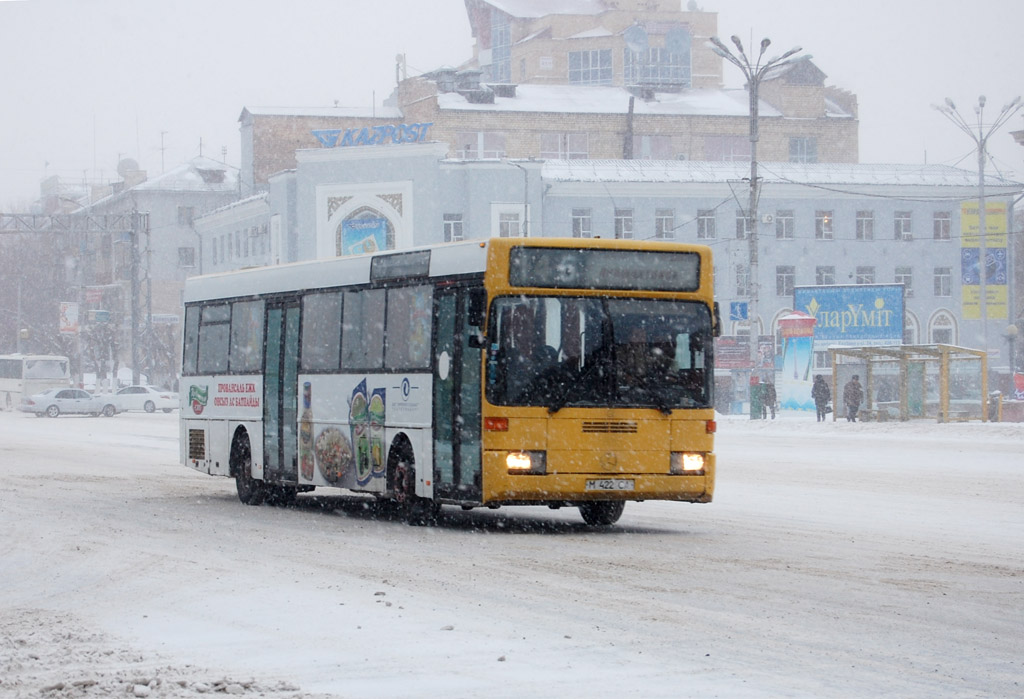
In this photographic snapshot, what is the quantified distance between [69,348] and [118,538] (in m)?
96.2

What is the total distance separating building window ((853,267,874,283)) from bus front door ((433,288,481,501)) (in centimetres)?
6361

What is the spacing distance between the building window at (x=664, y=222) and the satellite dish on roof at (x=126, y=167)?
6261 cm

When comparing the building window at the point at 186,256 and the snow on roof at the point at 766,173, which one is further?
the building window at the point at 186,256

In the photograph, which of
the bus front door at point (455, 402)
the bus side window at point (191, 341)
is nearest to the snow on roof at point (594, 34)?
the bus side window at point (191, 341)

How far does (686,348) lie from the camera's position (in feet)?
53.8

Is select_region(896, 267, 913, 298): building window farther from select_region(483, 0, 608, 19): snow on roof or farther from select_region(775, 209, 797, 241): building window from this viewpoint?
select_region(483, 0, 608, 19): snow on roof

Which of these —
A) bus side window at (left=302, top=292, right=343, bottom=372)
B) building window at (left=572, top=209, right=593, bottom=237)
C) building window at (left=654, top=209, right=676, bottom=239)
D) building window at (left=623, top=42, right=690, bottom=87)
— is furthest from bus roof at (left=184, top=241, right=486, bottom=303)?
building window at (left=623, top=42, right=690, bottom=87)

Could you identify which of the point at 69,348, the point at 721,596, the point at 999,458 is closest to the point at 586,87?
the point at 69,348

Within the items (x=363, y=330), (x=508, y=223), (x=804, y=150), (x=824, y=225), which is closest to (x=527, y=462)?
(x=363, y=330)

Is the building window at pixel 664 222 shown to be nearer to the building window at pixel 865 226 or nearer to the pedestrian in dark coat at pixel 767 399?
the building window at pixel 865 226

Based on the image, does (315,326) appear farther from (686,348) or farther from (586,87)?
(586,87)

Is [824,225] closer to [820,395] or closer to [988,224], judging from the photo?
[988,224]

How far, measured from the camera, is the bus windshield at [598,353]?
1583 cm

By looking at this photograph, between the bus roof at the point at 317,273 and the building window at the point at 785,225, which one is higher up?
the building window at the point at 785,225
